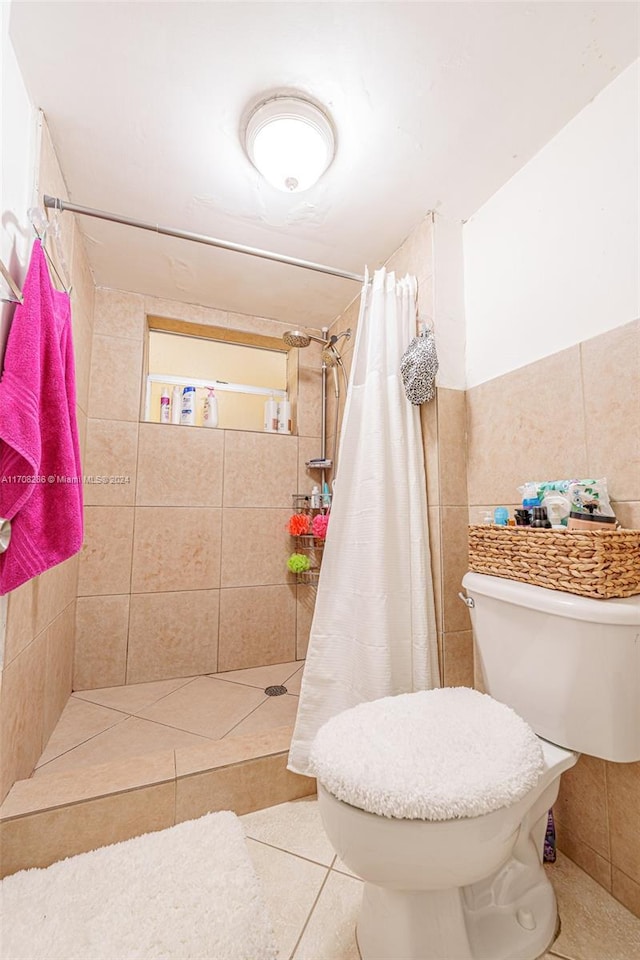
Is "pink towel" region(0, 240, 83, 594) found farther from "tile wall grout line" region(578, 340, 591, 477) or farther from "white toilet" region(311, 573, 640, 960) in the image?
"tile wall grout line" region(578, 340, 591, 477)

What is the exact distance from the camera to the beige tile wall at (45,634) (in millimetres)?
1023

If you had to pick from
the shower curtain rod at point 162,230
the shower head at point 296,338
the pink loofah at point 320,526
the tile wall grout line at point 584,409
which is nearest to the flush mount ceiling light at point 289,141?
the shower curtain rod at point 162,230

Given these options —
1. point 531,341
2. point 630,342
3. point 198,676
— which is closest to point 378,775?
point 630,342

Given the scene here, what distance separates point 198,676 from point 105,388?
56.1 inches

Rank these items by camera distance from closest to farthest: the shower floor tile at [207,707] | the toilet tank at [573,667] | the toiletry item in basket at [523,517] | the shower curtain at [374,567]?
the toilet tank at [573,667] < the toiletry item in basket at [523,517] < the shower curtain at [374,567] < the shower floor tile at [207,707]

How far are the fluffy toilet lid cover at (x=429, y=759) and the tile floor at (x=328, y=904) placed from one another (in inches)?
16.3

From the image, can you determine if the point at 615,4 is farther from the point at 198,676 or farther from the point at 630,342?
the point at 198,676

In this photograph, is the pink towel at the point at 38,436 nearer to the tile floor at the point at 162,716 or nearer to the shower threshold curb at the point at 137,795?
the shower threshold curb at the point at 137,795

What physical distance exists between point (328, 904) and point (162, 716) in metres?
0.88

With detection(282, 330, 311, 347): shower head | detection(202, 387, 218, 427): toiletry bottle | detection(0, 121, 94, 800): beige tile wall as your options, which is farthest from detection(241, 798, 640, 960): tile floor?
detection(282, 330, 311, 347): shower head

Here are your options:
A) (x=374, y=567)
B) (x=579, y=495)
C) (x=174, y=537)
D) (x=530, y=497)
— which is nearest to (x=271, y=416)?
(x=174, y=537)

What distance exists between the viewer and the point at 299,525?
2.08 meters

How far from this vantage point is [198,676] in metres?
1.96

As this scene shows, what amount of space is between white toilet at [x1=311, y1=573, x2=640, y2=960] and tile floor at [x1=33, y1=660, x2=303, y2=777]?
734mm
